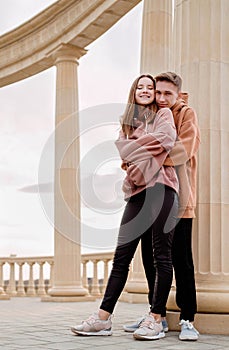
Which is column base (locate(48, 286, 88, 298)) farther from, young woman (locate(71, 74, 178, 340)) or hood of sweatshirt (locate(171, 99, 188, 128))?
hood of sweatshirt (locate(171, 99, 188, 128))

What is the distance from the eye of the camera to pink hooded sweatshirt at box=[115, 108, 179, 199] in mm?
22219

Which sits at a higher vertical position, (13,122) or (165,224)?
(13,122)

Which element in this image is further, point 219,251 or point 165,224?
point 219,251

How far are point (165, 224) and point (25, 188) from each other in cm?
4500

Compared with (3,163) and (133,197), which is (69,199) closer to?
(3,163)

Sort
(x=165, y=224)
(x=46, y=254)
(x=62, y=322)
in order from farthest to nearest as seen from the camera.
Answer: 1. (x=46, y=254)
2. (x=62, y=322)
3. (x=165, y=224)

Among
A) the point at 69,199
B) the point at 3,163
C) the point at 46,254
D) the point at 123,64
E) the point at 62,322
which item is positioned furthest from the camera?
the point at 3,163

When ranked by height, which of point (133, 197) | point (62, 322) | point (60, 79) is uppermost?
point (60, 79)

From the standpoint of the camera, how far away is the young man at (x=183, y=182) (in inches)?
881

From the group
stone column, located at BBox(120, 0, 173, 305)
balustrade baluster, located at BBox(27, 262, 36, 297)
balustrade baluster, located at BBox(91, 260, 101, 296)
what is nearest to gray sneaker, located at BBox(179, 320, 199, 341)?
stone column, located at BBox(120, 0, 173, 305)

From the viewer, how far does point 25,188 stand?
216 feet

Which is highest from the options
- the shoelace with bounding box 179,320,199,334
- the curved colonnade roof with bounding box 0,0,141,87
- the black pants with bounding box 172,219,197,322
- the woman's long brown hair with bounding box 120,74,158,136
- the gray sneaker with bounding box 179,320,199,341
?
the curved colonnade roof with bounding box 0,0,141,87

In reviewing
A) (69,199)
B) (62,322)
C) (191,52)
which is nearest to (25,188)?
(69,199)

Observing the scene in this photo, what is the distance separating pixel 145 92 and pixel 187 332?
325 inches
